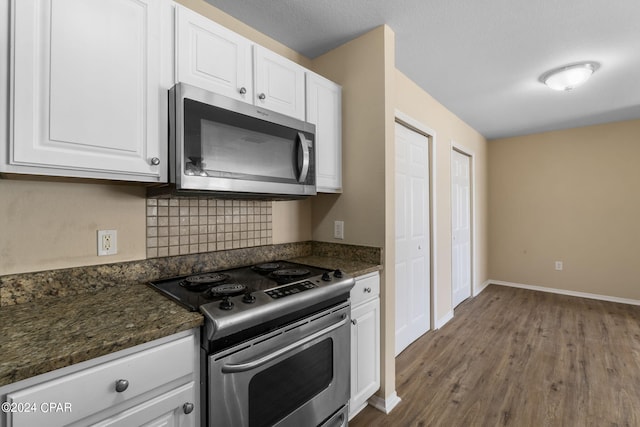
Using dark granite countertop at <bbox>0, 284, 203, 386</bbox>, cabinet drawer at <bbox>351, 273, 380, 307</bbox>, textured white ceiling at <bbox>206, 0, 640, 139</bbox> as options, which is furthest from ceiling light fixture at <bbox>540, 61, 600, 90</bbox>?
dark granite countertop at <bbox>0, 284, 203, 386</bbox>

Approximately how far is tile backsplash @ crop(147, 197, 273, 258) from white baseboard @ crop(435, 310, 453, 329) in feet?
7.14

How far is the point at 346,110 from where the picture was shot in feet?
6.63

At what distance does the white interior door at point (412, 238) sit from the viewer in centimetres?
260

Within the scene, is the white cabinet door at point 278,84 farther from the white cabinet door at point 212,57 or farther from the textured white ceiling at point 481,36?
the textured white ceiling at point 481,36

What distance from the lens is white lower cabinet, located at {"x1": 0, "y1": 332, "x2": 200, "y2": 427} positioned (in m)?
0.71

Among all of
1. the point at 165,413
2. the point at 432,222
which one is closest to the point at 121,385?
the point at 165,413

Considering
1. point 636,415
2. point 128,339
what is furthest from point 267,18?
point 636,415

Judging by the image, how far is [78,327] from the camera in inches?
34.7

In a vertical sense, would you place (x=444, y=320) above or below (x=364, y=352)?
below

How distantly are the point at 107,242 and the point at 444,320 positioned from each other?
3191 mm

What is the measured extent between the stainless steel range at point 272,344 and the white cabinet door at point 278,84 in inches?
36.4

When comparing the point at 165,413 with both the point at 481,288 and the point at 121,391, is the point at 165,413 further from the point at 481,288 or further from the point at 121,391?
the point at 481,288

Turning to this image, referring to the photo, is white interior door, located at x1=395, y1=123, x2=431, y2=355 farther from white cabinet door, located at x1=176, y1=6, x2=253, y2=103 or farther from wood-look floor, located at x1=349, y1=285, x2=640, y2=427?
white cabinet door, located at x1=176, y1=6, x2=253, y2=103

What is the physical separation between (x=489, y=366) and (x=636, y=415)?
0.81m
